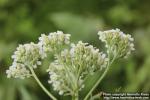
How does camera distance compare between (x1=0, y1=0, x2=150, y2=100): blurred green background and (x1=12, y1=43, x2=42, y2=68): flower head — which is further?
(x1=0, y1=0, x2=150, y2=100): blurred green background

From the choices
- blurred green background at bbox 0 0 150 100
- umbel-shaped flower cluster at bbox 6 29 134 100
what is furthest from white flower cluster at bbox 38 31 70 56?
blurred green background at bbox 0 0 150 100

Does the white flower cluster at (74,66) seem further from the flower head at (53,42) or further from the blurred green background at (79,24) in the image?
the blurred green background at (79,24)

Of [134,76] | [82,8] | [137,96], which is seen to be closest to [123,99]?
[137,96]

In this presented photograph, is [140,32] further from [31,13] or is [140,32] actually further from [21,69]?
[21,69]

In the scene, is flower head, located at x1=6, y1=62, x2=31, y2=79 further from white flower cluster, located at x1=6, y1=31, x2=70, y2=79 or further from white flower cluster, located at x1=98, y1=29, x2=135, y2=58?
white flower cluster, located at x1=98, y1=29, x2=135, y2=58

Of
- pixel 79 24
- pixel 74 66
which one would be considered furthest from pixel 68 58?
pixel 79 24

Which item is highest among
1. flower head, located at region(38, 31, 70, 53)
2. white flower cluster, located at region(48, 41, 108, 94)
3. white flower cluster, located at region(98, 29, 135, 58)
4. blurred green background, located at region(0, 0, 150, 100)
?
blurred green background, located at region(0, 0, 150, 100)
